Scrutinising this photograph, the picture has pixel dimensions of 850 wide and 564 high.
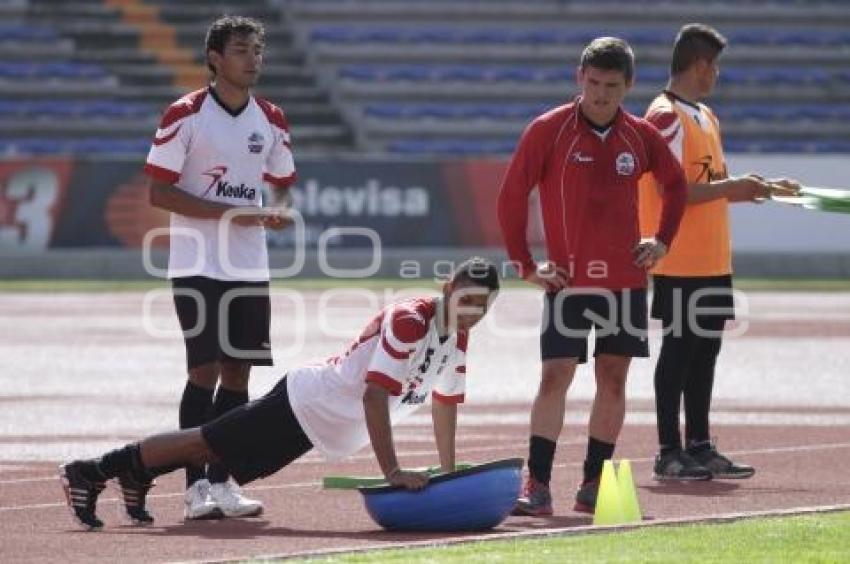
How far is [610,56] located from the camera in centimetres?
996

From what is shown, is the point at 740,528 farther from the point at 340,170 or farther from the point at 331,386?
the point at 340,170

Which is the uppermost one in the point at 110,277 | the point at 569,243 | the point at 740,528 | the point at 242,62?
the point at 242,62

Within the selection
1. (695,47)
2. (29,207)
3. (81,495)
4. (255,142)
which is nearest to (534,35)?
(29,207)

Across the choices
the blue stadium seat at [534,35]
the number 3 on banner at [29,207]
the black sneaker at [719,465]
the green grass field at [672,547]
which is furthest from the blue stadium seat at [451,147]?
the green grass field at [672,547]

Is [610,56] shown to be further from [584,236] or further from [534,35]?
[534,35]

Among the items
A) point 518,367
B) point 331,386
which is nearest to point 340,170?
point 518,367

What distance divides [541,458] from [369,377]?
4.05 feet

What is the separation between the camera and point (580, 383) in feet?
59.2

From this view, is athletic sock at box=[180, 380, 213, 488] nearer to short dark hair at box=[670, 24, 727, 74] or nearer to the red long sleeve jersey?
the red long sleeve jersey

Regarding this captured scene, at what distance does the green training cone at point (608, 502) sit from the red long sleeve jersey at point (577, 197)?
1183 mm

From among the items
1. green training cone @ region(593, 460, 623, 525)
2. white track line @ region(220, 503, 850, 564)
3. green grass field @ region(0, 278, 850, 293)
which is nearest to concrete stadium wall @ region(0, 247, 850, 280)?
green grass field @ region(0, 278, 850, 293)

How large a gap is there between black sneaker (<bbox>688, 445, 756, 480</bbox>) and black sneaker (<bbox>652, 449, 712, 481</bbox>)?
1.8 inches

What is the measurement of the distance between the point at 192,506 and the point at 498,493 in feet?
4.97

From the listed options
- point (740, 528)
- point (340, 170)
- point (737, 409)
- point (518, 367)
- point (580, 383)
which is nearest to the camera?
point (740, 528)
